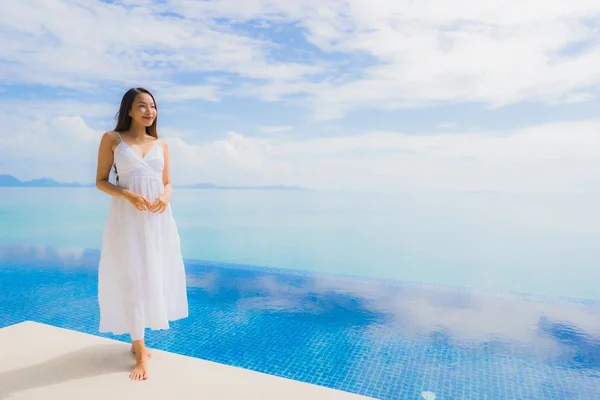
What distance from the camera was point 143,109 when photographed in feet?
6.81

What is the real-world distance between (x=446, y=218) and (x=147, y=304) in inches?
649

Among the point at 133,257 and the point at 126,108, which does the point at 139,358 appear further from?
the point at 126,108

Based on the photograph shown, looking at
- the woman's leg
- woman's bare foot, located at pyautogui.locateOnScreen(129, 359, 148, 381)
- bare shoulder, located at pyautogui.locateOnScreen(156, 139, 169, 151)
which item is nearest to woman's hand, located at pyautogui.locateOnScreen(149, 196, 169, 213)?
bare shoulder, located at pyautogui.locateOnScreen(156, 139, 169, 151)

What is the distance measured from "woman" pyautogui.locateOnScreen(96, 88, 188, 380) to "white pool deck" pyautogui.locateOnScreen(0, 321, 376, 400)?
0.40 feet

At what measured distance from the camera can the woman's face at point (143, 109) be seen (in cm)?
207

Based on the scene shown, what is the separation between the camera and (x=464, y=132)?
20.3 m

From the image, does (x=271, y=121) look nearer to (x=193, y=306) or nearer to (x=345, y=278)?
(x=345, y=278)

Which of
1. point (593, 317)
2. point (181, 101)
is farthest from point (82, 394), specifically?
point (181, 101)

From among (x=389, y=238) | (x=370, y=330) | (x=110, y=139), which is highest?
(x=110, y=139)

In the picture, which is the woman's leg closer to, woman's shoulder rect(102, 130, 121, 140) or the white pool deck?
the white pool deck

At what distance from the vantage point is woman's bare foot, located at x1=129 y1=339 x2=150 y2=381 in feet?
6.62

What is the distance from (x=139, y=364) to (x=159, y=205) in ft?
2.61

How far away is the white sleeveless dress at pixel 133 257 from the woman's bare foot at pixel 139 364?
0.18 ft

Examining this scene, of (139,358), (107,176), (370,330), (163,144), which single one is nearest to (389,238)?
(370,330)
